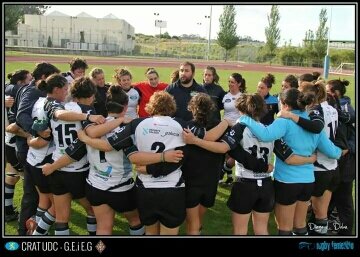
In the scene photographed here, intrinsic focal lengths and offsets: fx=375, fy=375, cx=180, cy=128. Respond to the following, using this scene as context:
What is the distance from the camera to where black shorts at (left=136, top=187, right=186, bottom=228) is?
11.5 ft

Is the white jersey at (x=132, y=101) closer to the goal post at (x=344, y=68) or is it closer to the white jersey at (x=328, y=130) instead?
the white jersey at (x=328, y=130)

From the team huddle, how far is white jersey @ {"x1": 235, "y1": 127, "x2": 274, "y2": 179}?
0.01 meters

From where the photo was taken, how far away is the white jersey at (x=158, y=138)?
3.46 meters

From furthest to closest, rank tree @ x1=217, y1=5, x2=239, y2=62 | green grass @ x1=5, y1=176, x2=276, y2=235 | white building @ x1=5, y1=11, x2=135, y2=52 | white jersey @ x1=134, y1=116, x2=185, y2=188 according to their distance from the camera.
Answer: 1. white building @ x1=5, y1=11, x2=135, y2=52
2. tree @ x1=217, y1=5, x2=239, y2=62
3. green grass @ x1=5, y1=176, x2=276, y2=235
4. white jersey @ x1=134, y1=116, x2=185, y2=188

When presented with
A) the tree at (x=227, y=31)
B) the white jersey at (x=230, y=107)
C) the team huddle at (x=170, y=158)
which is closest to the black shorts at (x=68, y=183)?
the team huddle at (x=170, y=158)

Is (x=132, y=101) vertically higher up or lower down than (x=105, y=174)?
higher up

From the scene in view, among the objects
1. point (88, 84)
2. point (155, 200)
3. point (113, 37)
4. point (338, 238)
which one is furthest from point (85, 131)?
point (113, 37)

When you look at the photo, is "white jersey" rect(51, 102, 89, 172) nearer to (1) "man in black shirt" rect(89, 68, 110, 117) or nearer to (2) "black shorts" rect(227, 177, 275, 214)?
(2) "black shorts" rect(227, 177, 275, 214)

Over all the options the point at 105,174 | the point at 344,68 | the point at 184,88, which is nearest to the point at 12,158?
the point at 105,174

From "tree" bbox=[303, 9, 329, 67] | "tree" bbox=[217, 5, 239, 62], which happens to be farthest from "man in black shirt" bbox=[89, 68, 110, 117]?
"tree" bbox=[217, 5, 239, 62]

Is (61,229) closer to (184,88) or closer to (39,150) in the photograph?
(39,150)

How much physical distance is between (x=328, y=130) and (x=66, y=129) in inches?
117

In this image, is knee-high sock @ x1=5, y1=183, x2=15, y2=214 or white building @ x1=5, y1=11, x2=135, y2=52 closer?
knee-high sock @ x1=5, y1=183, x2=15, y2=214

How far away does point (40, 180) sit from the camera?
13.6 ft
